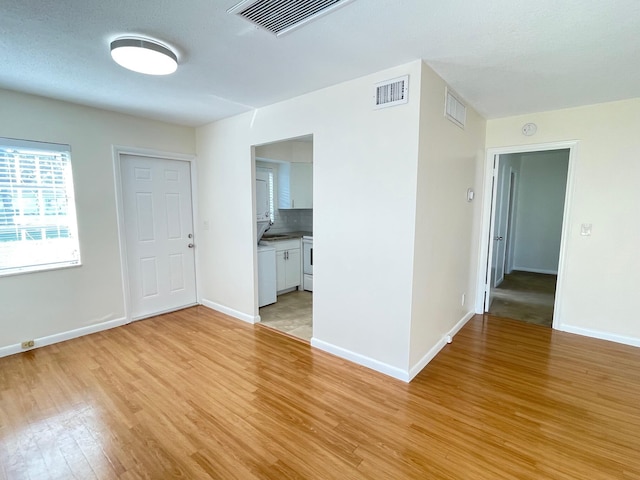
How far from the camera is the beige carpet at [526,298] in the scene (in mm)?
4012

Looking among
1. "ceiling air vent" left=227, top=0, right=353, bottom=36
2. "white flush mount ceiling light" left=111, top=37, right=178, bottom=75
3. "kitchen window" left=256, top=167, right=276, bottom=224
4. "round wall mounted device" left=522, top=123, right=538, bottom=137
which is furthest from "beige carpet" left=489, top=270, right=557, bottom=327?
"white flush mount ceiling light" left=111, top=37, right=178, bottom=75

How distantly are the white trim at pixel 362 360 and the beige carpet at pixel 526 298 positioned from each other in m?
2.31

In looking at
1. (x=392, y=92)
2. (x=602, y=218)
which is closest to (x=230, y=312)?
(x=392, y=92)

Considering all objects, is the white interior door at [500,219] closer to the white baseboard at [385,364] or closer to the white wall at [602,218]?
the white wall at [602,218]

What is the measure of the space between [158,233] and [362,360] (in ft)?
9.94

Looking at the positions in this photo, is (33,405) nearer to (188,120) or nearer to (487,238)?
(188,120)

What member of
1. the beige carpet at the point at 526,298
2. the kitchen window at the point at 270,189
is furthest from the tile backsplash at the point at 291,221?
the beige carpet at the point at 526,298

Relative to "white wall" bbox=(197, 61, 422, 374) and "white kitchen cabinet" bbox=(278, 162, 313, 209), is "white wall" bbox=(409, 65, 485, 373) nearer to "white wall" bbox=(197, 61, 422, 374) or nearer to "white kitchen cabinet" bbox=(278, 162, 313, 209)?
"white wall" bbox=(197, 61, 422, 374)

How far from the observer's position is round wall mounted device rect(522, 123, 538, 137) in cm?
343

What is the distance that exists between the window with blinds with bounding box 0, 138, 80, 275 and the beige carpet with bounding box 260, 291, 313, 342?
228 centimetres

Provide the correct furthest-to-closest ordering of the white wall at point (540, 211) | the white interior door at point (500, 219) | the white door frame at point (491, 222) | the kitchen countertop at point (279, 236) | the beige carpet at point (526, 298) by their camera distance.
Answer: the white wall at point (540, 211) → the kitchen countertop at point (279, 236) → the white interior door at point (500, 219) → the beige carpet at point (526, 298) → the white door frame at point (491, 222)

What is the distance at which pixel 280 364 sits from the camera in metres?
2.77

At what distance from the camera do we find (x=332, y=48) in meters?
2.01

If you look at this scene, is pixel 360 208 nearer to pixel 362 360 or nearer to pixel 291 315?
pixel 362 360
